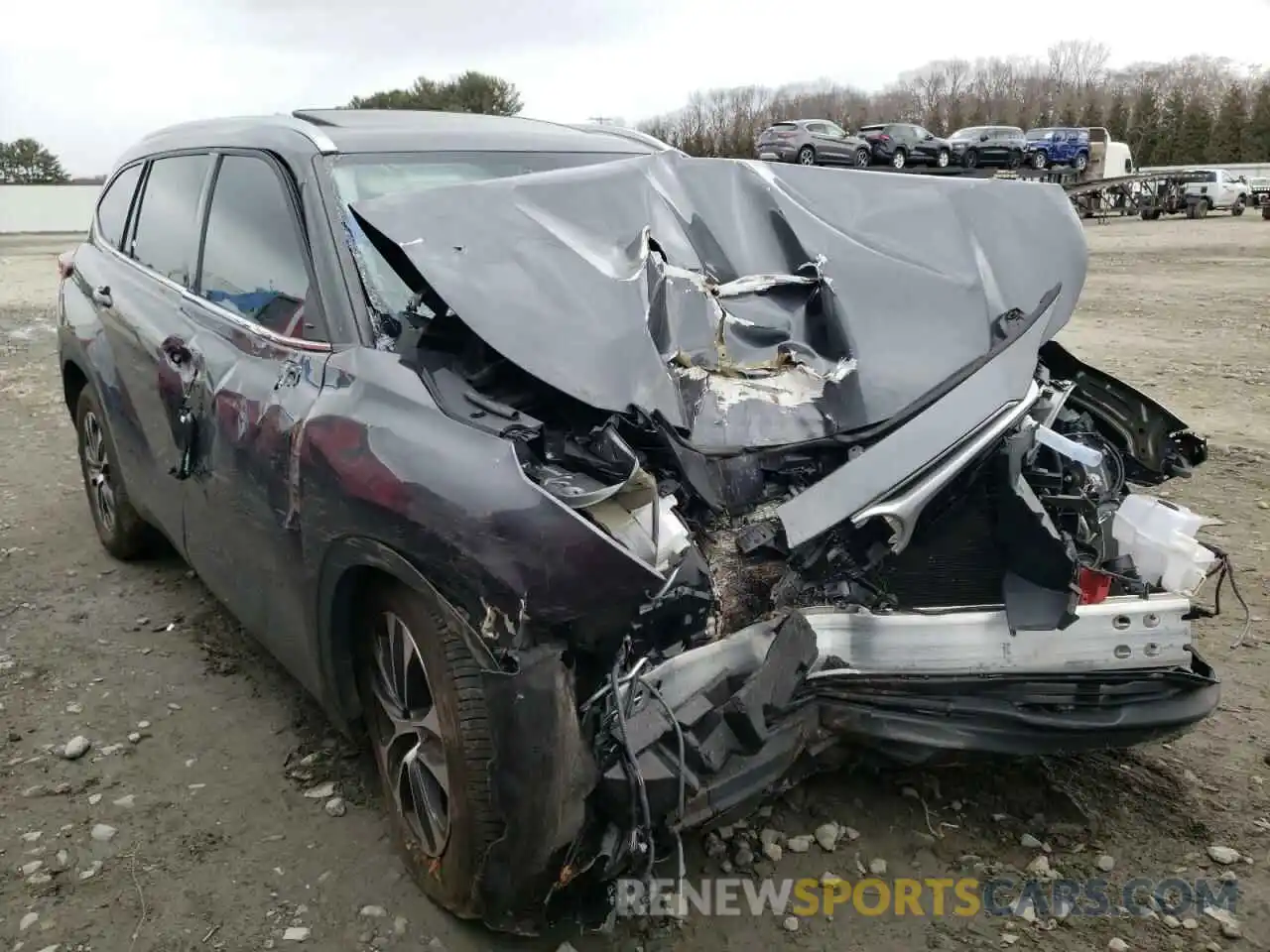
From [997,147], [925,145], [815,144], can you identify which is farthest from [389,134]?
[997,147]

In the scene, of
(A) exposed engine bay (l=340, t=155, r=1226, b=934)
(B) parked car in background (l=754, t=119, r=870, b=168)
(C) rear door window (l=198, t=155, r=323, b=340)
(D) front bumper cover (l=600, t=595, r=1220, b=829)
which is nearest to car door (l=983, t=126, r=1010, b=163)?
Answer: (B) parked car in background (l=754, t=119, r=870, b=168)

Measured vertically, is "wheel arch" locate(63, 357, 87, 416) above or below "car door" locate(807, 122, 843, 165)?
below

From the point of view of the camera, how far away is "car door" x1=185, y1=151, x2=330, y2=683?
8.74ft

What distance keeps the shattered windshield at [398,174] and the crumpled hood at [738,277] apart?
0.80 feet

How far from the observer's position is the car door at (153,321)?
11.4 ft

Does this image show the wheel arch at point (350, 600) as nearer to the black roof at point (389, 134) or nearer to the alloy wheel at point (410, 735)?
the alloy wheel at point (410, 735)

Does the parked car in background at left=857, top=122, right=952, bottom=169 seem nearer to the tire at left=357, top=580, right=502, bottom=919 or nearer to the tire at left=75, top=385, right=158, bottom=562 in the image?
the tire at left=75, top=385, right=158, bottom=562

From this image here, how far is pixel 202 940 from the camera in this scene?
8.03 feet

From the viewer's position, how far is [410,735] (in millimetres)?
2477

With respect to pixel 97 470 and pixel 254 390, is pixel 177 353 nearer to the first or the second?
pixel 254 390

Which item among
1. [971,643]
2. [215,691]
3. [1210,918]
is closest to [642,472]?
[971,643]

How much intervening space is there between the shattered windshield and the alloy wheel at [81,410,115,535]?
85.7 inches

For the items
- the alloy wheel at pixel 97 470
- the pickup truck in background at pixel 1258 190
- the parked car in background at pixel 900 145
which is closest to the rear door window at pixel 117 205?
the alloy wheel at pixel 97 470

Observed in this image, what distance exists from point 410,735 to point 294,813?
0.72 metres
